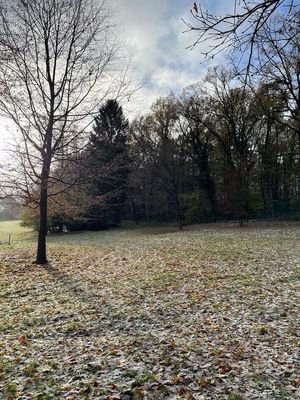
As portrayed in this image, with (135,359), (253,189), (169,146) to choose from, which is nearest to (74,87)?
(135,359)

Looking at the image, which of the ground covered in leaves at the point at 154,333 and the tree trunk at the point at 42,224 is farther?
the tree trunk at the point at 42,224

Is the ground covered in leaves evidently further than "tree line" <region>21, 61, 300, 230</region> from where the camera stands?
No

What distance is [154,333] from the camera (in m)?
4.86

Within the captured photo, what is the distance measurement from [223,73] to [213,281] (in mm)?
21684

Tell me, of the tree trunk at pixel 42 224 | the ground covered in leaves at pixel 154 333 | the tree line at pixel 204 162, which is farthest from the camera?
the tree line at pixel 204 162

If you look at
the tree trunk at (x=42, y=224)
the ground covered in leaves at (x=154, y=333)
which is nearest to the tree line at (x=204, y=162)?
the tree trunk at (x=42, y=224)

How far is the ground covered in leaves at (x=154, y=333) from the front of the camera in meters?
3.40

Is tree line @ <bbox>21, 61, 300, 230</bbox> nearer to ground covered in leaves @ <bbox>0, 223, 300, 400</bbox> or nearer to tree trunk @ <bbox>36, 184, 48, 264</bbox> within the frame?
tree trunk @ <bbox>36, 184, 48, 264</bbox>

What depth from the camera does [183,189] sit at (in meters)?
31.9

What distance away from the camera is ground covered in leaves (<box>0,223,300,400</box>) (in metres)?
3.40

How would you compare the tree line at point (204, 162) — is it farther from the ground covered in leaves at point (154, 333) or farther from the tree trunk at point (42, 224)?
the ground covered in leaves at point (154, 333)

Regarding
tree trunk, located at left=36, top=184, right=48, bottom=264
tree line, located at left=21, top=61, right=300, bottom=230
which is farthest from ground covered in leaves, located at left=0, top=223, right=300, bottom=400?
tree line, located at left=21, top=61, right=300, bottom=230

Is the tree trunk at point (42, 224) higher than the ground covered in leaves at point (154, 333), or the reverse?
the tree trunk at point (42, 224)

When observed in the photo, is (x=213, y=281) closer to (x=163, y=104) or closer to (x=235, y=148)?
(x=235, y=148)
